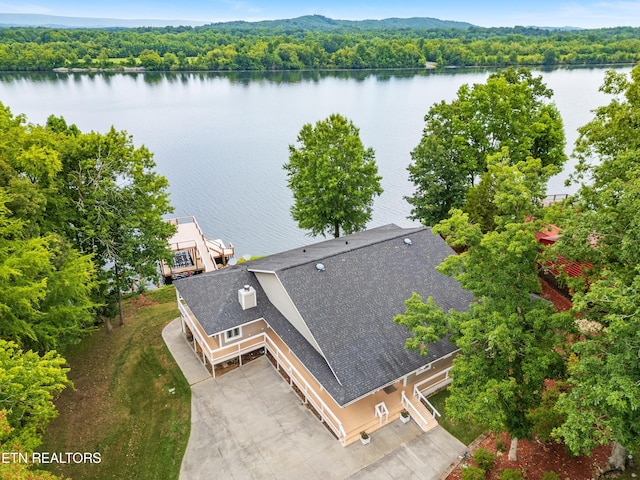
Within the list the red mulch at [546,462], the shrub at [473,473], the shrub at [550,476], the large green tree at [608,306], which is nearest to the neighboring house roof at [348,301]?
the shrub at [473,473]

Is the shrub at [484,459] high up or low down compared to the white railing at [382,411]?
up

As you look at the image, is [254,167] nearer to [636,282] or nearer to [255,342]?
[255,342]

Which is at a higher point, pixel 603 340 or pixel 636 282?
pixel 636 282

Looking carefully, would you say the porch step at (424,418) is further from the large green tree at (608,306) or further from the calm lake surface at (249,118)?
the calm lake surface at (249,118)

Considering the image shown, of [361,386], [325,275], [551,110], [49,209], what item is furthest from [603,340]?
[551,110]

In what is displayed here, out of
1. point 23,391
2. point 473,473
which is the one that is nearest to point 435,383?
point 473,473
